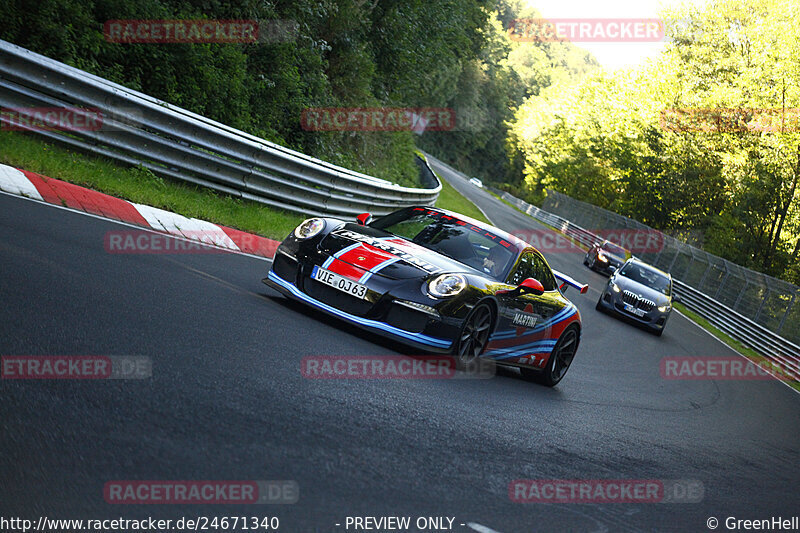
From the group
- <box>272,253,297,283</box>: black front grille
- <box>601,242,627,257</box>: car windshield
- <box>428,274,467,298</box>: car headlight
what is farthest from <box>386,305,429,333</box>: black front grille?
<box>601,242,627,257</box>: car windshield

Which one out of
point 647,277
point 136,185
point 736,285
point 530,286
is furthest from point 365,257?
point 736,285

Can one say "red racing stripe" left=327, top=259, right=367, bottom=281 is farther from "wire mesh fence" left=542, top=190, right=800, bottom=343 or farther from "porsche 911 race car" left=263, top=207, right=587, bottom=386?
"wire mesh fence" left=542, top=190, right=800, bottom=343

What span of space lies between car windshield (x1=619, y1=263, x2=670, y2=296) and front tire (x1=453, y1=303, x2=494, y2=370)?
14.0 meters

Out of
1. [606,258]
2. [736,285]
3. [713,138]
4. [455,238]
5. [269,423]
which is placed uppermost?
[713,138]

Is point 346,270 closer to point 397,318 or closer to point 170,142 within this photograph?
point 397,318

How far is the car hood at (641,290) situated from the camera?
1967 cm

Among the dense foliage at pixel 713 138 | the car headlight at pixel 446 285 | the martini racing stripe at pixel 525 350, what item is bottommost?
the martini racing stripe at pixel 525 350

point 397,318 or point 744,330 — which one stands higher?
point 744,330

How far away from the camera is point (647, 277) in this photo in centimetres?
2128

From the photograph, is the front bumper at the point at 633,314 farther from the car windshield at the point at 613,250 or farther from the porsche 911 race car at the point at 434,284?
the car windshield at the point at 613,250

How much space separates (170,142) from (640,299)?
1215 cm

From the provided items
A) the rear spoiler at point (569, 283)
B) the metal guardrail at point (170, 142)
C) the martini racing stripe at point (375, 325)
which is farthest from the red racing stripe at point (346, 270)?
the metal guardrail at point (170, 142)

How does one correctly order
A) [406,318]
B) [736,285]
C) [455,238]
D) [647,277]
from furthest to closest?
[736,285] < [647,277] < [455,238] < [406,318]

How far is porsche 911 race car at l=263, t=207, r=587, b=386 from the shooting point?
22.4 feet
